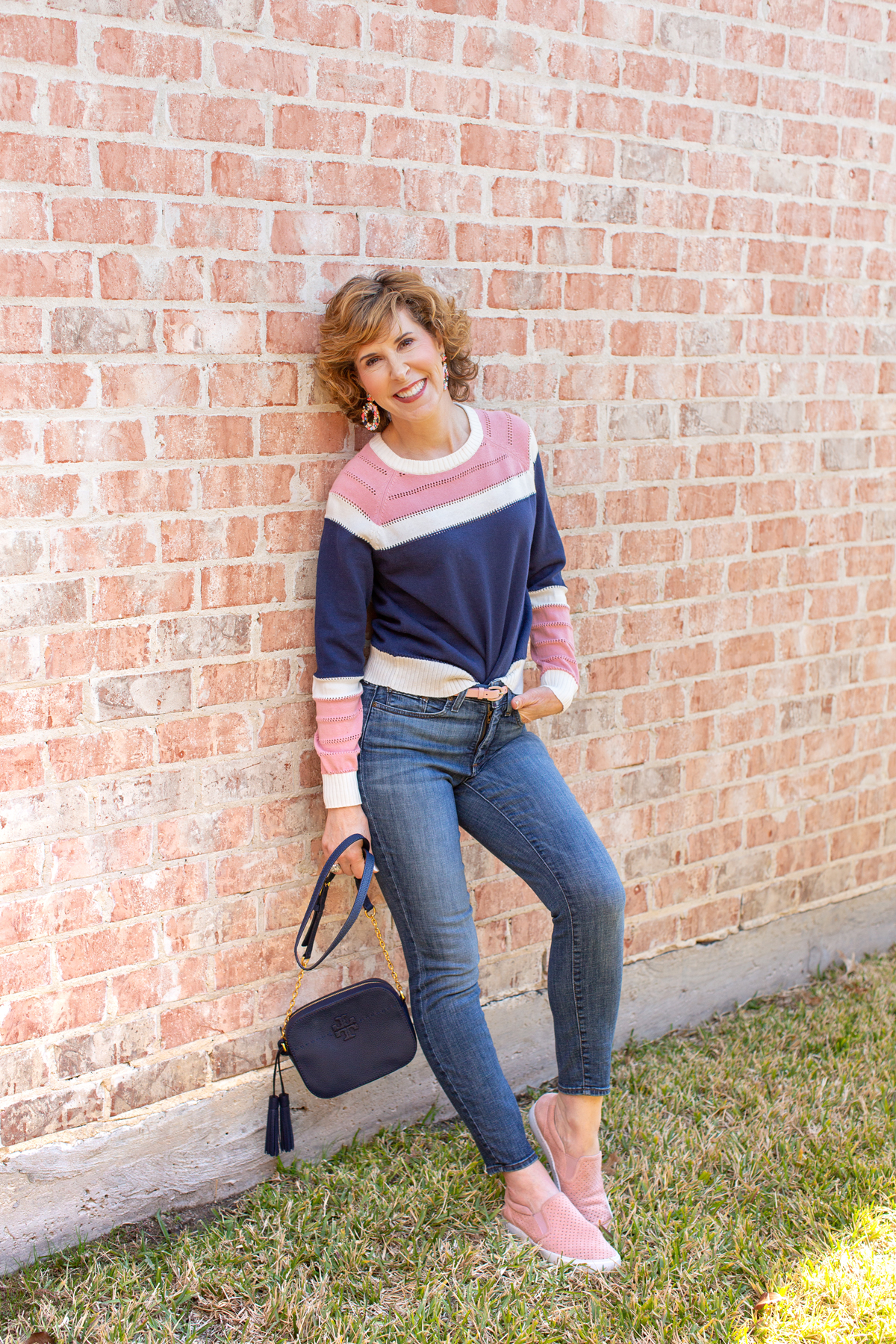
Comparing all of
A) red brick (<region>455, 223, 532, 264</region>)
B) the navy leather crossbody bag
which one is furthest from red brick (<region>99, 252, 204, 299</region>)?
the navy leather crossbody bag

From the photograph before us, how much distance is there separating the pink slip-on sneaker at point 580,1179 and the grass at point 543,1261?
58mm

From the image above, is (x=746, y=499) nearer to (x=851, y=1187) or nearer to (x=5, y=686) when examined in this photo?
(x=851, y=1187)

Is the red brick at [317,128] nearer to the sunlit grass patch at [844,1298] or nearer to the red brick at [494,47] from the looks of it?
the red brick at [494,47]

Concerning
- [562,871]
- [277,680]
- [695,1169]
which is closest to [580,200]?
[277,680]

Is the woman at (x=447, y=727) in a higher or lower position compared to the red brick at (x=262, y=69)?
lower

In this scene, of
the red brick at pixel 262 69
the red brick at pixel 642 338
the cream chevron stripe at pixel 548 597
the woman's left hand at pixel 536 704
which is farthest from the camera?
the red brick at pixel 642 338

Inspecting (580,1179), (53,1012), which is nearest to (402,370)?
(53,1012)

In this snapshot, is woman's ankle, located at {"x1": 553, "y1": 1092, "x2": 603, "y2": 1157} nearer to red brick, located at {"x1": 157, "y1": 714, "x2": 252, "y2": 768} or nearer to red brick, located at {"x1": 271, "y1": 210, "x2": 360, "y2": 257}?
red brick, located at {"x1": 157, "y1": 714, "x2": 252, "y2": 768}

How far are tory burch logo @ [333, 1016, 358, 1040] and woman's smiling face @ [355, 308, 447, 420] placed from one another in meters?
1.36

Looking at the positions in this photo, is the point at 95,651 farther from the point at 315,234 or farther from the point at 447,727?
the point at 315,234

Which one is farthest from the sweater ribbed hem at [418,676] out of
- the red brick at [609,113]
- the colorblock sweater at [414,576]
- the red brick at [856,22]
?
the red brick at [856,22]

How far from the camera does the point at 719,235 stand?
315cm

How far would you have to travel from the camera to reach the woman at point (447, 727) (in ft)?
8.05

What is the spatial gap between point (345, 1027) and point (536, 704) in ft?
2.82
